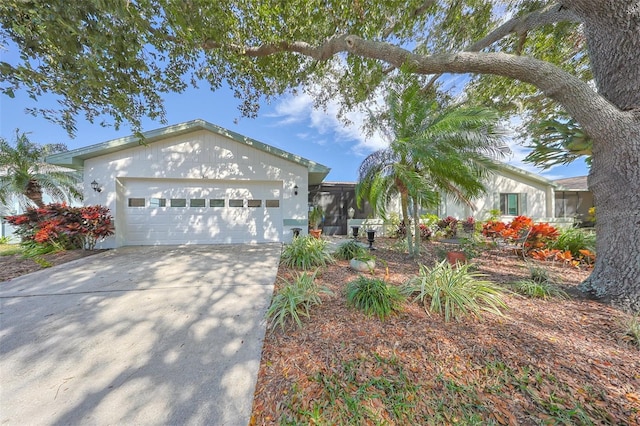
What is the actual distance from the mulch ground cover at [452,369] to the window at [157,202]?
764 centimetres

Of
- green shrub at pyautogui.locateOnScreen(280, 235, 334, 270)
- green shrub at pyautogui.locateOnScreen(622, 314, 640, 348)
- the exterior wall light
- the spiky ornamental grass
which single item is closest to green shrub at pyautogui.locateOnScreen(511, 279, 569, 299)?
the spiky ornamental grass

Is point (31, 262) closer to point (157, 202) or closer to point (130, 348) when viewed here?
point (157, 202)

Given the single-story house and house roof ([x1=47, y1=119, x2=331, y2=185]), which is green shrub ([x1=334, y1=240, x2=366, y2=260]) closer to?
house roof ([x1=47, y1=119, x2=331, y2=185])

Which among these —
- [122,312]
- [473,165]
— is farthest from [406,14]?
[122,312]

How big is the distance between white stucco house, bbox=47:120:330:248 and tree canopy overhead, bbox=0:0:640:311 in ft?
6.22

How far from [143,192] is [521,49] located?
42.9ft

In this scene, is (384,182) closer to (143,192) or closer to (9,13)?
(9,13)

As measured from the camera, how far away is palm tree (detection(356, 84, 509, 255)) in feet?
14.8

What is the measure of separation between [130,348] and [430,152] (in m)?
5.42

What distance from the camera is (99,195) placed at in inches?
295

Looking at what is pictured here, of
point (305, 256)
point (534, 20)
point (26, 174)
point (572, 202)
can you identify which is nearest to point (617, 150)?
point (534, 20)

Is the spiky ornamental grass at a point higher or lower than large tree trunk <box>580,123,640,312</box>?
lower

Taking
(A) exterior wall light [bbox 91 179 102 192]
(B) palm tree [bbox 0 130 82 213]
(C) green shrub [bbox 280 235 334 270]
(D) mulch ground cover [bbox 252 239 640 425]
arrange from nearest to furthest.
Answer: (D) mulch ground cover [bbox 252 239 640 425], (C) green shrub [bbox 280 235 334 270], (A) exterior wall light [bbox 91 179 102 192], (B) palm tree [bbox 0 130 82 213]

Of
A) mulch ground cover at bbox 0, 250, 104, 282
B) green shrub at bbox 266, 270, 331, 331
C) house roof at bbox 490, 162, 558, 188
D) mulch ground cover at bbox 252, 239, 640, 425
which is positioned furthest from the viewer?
house roof at bbox 490, 162, 558, 188
